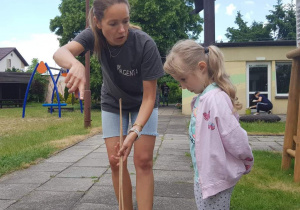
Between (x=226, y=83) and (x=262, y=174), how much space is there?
106 inches

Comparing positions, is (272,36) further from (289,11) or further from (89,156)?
(89,156)

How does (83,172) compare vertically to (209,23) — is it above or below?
below

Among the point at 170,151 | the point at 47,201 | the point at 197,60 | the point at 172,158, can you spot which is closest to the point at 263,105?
the point at 170,151

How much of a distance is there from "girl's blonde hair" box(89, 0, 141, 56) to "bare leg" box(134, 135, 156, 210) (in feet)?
2.43

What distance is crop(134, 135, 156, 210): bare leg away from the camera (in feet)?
9.05

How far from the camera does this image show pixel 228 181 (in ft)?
6.88

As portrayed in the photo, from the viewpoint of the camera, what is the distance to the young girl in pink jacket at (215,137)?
2.05 m

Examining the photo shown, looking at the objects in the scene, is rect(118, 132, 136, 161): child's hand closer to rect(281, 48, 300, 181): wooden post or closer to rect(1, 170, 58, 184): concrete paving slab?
rect(1, 170, 58, 184): concrete paving slab

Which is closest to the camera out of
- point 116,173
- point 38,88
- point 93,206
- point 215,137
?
point 215,137

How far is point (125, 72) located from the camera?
2.65 m

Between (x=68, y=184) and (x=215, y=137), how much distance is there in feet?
8.66

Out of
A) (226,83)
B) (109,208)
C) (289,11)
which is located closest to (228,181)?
(226,83)

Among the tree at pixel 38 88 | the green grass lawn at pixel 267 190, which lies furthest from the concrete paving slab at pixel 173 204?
the tree at pixel 38 88

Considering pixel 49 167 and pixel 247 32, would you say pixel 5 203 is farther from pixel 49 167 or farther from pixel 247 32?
pixel 247 32
